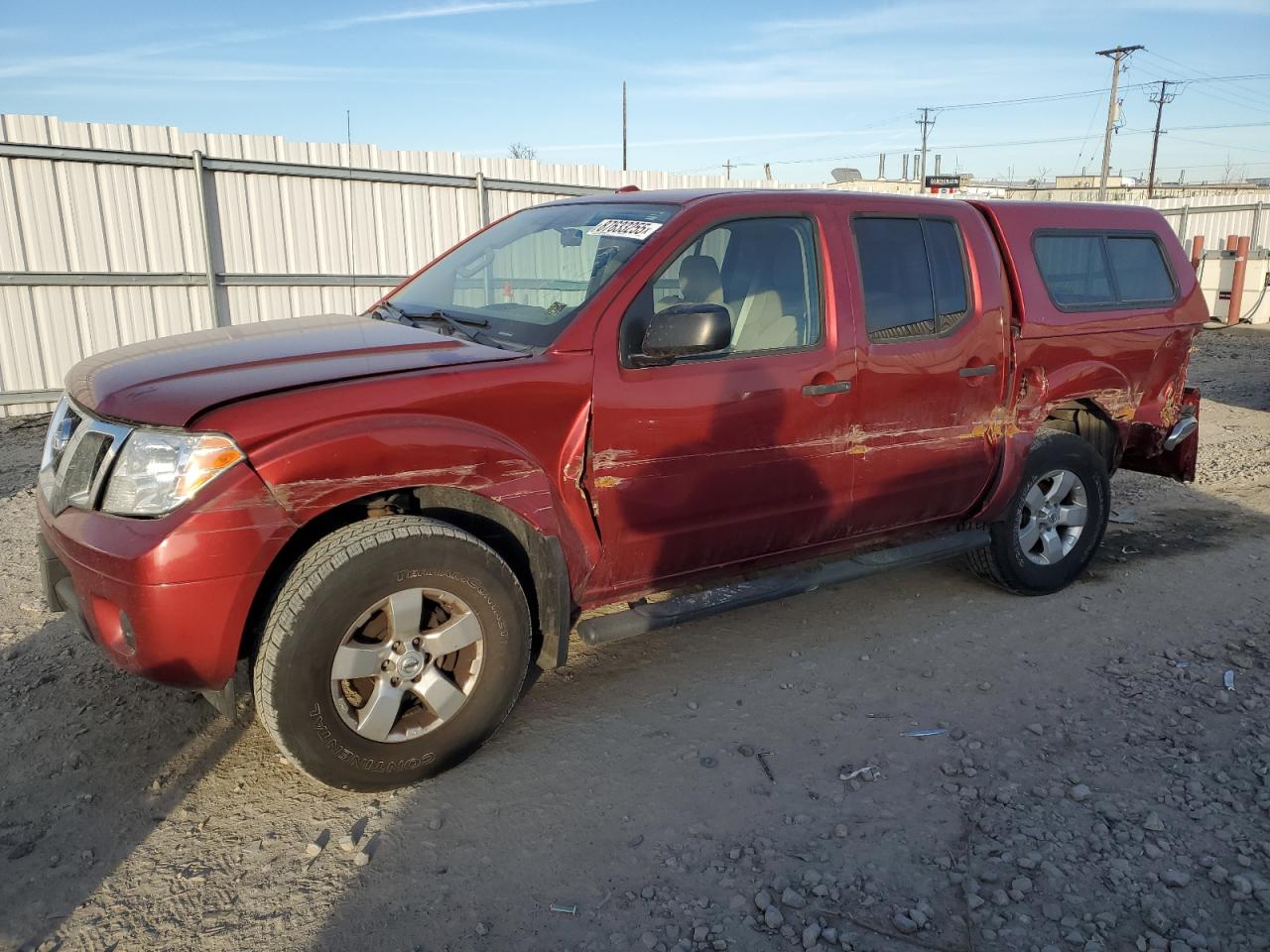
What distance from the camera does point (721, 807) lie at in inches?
119

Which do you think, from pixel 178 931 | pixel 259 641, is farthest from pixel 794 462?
pixel 178 931

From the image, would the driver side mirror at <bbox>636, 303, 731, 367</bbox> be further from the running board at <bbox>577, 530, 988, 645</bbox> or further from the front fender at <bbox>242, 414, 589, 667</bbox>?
the running board at <bbox>577, 530, 988, 645</bbox>

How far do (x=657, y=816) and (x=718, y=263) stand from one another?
2.08m

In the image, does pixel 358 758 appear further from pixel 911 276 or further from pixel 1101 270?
pixel 1101 270

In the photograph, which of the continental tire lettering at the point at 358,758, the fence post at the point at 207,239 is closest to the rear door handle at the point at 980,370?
the continental tire lettering at the point at 358,758

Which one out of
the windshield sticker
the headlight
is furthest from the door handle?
the headlight

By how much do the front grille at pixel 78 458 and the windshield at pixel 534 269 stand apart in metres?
1.31

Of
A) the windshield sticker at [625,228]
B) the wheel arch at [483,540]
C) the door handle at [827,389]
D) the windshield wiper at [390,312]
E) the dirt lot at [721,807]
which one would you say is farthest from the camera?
the windshield wiper at [390,312]

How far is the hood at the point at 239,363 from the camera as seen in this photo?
2795 millimetres

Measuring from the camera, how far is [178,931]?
247 centimetres

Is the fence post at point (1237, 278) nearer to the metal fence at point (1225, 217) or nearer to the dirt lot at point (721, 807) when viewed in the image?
the metal fence at point (1225, 217)

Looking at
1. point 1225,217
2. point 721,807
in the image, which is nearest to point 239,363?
point 721,807

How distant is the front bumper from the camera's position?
8.64ft

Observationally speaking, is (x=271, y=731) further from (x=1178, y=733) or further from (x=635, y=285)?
(x=1178, y=733)
